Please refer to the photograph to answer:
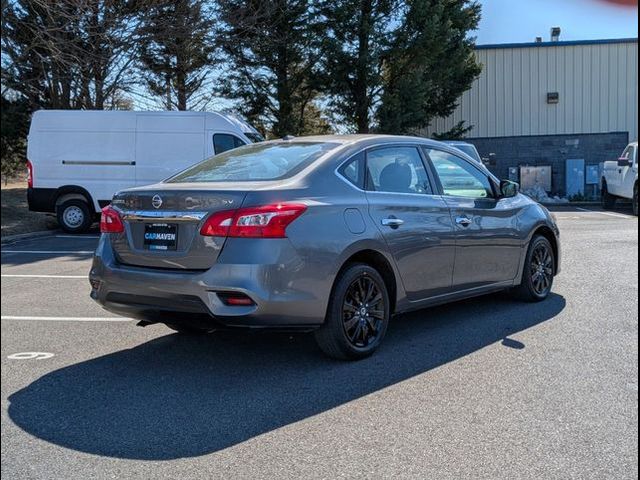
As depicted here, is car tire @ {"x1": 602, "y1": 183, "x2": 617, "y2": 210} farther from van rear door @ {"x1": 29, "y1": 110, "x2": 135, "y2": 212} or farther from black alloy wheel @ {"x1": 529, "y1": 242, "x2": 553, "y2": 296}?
black alloy wheel @ {"x1": 529, "y1": 242, "x2": 553, "y2": 296}

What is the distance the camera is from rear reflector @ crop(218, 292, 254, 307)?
13.5 ft

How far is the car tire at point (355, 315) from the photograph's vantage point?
14.8 ft

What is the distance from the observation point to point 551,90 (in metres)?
27.5

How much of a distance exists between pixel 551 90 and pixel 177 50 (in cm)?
1681

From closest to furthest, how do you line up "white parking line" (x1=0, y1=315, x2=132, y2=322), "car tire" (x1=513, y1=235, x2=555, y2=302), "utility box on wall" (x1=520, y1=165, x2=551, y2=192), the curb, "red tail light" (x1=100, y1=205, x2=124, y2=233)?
"red tail light" (x1=100, y1=205, x2=124, y2=233) → "white parking line" (x1=0, y1=315, x2=132, y2=322) → "car tire" (x1=513, y1=235, x2=555, y2=302) → the curb → "utility box on wall" (x1=520, y1=165, x2=551, y2=192)

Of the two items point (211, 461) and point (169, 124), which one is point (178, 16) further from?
point (211, 461)

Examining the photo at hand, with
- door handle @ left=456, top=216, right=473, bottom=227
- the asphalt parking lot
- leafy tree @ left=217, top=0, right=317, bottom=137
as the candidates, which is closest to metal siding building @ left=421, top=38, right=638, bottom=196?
leafy tree @ left=217, top=0, right=317, bottom=137

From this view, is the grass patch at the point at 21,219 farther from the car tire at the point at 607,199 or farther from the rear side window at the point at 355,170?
the car tire at the point at 607,199

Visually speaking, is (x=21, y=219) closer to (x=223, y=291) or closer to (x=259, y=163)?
(x=259, y=163)

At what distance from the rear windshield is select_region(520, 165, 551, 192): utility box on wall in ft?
75.7

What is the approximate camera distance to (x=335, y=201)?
15.0ft

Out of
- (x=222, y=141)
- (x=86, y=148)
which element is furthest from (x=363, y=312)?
(x=86, y=148)

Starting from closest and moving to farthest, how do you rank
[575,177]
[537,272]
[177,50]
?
[537,272] → [177,50] → [575,177]

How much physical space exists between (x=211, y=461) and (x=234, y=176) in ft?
7.18
